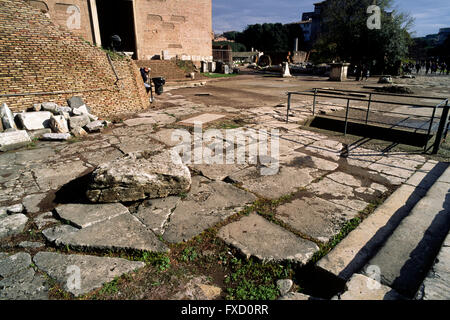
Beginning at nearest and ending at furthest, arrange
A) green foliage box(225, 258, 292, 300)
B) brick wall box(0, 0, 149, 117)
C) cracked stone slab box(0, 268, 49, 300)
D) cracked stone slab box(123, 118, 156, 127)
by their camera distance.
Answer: cracked stone slab box(0, 268, 49, 300) → green foliage box(225, 258, 292, 300) → brick wall box(0, 0, 149, 117) → cracked stone slab box(123, 118, 156, 127)

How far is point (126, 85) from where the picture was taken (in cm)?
→ 848

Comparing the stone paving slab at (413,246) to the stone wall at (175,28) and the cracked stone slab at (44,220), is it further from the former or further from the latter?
the stone wall at (175,28)

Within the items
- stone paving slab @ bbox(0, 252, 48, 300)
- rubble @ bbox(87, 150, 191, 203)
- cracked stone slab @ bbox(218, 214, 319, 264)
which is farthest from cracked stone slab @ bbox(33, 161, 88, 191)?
cracked stone slab @ bbox(218, 214, 319, 264)

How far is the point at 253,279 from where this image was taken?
2.07 m

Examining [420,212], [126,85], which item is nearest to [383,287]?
[420,212]

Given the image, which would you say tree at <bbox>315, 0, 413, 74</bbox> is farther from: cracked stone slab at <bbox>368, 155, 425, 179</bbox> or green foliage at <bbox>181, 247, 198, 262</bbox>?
green foliage at <bbox>181, 247, 198, 262</bbox>

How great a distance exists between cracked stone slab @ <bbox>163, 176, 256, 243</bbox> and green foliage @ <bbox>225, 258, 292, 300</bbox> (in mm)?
579

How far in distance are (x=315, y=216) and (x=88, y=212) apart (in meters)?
2.47

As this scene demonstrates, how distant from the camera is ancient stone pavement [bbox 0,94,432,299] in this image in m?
2.18

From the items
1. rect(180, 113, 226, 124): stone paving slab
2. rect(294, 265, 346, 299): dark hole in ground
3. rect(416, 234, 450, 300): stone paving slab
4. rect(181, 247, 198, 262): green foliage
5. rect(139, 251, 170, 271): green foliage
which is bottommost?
rect(294, 265, 346, 299): dark hole in ground

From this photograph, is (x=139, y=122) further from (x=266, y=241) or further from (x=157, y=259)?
(x=266, y=241)

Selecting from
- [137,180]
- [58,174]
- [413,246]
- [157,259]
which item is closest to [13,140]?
[58,174]

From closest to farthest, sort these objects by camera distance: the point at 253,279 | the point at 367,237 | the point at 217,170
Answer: the point at 253,279 < the point at 367,237 < the point at 217,170

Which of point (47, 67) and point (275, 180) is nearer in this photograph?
point (275, 180)
